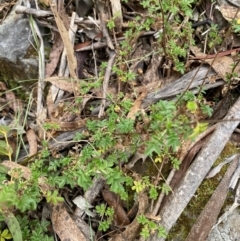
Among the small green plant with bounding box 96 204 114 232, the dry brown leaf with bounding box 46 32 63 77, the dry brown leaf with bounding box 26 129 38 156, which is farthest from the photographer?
the dry brown leaf with bounding box 46 32 63 77

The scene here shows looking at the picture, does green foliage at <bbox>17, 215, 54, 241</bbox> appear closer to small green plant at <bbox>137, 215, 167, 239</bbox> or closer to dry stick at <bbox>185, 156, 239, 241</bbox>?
small green plant at <bbox>137, 215, 167, 239</bbox>

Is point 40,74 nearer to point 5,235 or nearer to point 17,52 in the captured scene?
point 17,52

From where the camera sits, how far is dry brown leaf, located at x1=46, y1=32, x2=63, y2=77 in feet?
9.54

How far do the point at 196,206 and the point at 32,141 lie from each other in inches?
41.6

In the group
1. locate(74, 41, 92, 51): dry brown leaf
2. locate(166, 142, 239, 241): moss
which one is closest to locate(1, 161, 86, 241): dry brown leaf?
locate(166, 142, 239, 241): moss

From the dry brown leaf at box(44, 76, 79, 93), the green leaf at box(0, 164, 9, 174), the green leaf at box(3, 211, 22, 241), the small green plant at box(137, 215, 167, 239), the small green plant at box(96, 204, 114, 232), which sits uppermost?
the dry brown leaf at box(44, 76, 79, 93)

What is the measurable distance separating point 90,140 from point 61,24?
0.87 m

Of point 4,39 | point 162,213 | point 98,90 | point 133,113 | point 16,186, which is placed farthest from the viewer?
point 4,39

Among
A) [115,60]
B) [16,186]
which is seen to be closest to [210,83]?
[115,60]

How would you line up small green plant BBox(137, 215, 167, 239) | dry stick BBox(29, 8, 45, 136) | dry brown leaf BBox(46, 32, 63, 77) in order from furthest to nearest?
dry brown leaf BBox(46, 32, 63, 77) < dry stick BBox(29, 8, 45, 136) < small green plant BBox(137, 215, 167, 239)

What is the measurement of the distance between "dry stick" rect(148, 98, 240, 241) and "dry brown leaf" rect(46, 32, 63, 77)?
1133 mm

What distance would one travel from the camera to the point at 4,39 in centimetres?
297

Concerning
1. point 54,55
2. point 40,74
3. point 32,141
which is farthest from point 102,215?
point 54,55

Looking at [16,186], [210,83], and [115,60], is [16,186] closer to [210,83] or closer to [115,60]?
[115,60]
